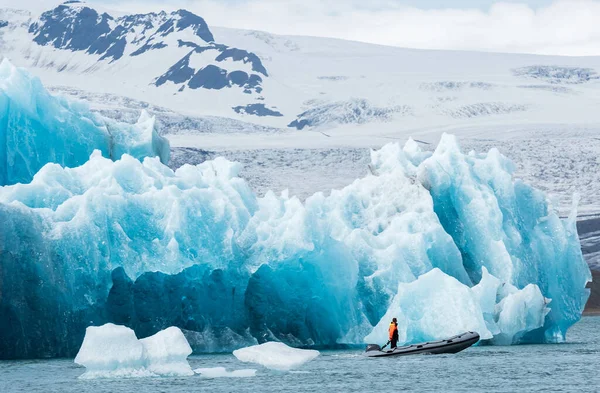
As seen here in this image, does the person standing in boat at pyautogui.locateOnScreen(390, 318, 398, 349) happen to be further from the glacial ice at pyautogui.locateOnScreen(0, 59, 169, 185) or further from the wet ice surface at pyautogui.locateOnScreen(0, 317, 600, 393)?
the glacial ice at pyautogui.locateOnScreen(0, 59, 169, 185)

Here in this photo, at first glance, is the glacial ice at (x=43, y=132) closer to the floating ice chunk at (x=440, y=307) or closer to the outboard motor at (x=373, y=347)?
the floating ice chunk at (x=440, y=307)

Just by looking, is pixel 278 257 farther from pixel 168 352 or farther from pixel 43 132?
pixel 168 352

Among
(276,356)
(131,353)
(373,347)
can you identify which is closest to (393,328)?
(373,347)

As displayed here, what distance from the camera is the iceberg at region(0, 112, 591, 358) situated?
31.1m

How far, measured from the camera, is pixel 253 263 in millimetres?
33781

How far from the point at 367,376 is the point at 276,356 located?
2.12 metres

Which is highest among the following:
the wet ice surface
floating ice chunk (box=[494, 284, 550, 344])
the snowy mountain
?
the snowy mountain

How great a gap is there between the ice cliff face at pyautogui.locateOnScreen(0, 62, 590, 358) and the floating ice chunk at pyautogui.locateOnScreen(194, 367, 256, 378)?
5.10 metres

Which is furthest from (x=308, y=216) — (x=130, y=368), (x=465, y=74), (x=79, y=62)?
(x=79, y=62)

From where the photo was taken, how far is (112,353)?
989 inches

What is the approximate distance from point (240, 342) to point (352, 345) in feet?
12.3

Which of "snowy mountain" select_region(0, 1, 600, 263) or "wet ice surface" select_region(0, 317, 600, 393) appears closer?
"wet ice surface" select_region(0, 317, 600, 393)

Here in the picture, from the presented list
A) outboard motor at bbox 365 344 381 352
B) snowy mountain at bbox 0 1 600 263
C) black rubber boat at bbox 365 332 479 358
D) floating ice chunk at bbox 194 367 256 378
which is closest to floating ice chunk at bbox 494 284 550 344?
black rubber boat at bbox 365 332 479 358

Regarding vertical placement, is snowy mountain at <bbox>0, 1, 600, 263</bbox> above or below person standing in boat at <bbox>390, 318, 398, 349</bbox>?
above
